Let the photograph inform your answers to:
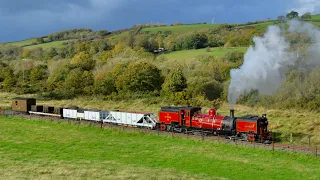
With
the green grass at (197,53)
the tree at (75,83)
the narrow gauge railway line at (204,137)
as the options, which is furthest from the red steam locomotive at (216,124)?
the green grass at (197,53)

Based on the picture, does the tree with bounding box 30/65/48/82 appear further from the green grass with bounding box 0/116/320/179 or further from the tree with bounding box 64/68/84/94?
the green grass with bounding box 0/116/320/179

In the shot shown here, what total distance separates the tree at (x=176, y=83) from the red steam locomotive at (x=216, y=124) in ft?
66.8

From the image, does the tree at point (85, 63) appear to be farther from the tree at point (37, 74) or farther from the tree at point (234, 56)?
the tree at point (234, 56)

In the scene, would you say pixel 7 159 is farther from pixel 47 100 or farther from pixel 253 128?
pixel 47 100

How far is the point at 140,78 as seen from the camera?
2427 inches

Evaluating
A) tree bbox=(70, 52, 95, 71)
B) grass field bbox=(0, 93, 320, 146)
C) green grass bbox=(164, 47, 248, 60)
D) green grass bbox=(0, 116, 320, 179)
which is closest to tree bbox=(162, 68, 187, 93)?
grass field bbox=(0, 93, 320, 146)

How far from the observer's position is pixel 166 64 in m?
75.8

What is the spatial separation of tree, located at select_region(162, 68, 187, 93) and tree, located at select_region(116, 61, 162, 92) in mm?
4942

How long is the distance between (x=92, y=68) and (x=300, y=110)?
174 ft

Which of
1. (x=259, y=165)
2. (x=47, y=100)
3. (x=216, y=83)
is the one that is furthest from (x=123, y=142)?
(x=47, y=100)

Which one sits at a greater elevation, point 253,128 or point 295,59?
point 295,59

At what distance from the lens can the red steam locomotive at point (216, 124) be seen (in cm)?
2995

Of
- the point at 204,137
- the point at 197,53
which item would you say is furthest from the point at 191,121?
the point at 197,53

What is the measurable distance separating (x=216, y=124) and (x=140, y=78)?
31295 mm
